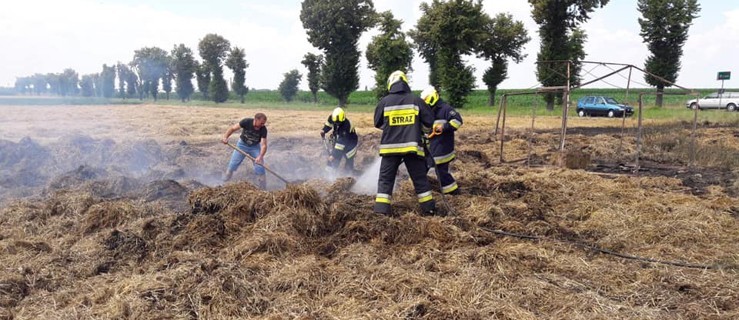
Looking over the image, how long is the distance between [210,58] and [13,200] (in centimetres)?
4709

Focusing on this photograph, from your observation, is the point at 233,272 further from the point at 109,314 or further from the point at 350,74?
the point at 350,74

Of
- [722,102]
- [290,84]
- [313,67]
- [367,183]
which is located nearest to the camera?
[367,183]

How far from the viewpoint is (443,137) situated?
7.11 meters

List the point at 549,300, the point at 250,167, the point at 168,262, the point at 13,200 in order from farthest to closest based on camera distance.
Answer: the point at 250,167 < the point at 13,200 < the point at 168,262 < the point at 549,300

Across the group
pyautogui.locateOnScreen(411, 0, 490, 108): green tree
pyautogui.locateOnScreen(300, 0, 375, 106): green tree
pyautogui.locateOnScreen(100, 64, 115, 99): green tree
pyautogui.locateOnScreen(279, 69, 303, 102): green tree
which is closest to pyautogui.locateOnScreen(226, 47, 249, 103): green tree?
pyautogui.locateOnScreen(279, 69, 303, 102): green tree

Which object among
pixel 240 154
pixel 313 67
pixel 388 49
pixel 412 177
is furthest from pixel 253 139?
pixel 313 67

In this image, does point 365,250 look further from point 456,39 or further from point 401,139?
point 456,39

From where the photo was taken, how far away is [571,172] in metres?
9.22

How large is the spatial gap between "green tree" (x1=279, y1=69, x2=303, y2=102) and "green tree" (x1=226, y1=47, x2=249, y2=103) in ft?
13.7

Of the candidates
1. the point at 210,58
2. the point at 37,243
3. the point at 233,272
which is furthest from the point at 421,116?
the point at 210,58

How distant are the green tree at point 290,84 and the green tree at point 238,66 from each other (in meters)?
4.17

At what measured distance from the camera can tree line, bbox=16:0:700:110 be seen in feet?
101

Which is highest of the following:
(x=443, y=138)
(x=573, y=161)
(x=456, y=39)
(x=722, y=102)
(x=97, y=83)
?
(x=456, y=39)

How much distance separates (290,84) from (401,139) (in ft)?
163
